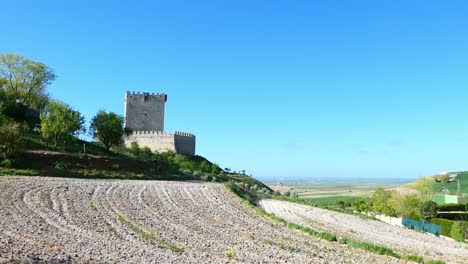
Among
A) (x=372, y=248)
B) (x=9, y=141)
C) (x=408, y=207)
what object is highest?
(x=9, y=141)

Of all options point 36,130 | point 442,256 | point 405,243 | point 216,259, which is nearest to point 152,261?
point 216,259

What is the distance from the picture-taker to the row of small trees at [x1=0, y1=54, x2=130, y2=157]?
1410 inches

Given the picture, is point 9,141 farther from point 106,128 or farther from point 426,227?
point 426,227

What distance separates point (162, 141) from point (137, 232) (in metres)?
55.4

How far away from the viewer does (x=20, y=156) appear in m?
33.4

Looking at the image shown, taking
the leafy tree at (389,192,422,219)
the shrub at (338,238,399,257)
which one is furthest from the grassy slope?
the shrub at (338,238,399,257)

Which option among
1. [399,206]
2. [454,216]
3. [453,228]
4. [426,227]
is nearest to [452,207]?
[454,216]

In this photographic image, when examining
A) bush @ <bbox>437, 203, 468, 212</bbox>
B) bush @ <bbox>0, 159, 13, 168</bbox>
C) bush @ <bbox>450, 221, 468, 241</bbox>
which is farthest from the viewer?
bush @ <bbox>437, 203, 468, 212</bbox>

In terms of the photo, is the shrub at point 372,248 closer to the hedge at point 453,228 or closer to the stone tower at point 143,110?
the hedge at point 453,228

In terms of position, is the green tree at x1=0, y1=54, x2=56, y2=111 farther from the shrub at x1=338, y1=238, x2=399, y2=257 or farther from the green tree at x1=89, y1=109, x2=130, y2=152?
the shrub at x1=338, y1=238, x2=399, y2=257

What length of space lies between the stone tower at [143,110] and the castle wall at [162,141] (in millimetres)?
4796

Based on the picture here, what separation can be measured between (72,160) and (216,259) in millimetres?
26784

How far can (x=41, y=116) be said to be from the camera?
137ft

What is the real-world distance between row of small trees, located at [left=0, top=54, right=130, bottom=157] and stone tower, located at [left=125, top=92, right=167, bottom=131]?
523 inches
